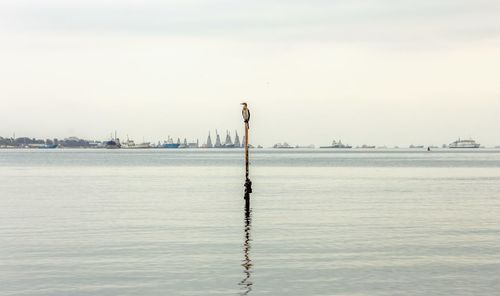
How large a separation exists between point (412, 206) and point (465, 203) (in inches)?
218

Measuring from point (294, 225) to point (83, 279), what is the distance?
775 inches

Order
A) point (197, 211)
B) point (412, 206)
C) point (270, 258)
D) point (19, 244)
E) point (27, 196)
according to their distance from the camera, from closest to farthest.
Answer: point (270, 258)
point (19, 244)
point (197, 211)
point (412, 206)
point (27, 196)

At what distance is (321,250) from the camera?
33281mm

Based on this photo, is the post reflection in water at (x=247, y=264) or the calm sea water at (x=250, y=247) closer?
the post reflection in water at (x=247, y=264)

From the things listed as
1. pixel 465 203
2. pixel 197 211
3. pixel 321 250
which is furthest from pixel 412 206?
pixel 321 250

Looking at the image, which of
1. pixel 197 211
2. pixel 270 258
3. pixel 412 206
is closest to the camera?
pixel 270 258

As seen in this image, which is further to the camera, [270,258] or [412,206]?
[412,206]

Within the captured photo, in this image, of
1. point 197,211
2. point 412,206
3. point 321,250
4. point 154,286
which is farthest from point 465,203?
point 154,286

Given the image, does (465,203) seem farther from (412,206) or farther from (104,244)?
(104,244)

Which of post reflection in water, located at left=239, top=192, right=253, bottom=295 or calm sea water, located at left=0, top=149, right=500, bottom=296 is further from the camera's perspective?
calm sea water, located at left=0, top=149, right=500, bottom=296

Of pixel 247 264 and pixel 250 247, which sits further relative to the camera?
pixel 250 247

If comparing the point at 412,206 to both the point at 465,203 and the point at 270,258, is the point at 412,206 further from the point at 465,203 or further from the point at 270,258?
the point at 270,258

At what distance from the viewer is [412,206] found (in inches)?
2308

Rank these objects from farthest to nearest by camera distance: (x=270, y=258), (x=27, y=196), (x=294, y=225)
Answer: (x=27, y=196) < (x=294, y=225) < (x=270, y=258)
